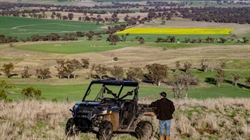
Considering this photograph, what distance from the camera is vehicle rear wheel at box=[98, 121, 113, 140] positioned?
13347 mm

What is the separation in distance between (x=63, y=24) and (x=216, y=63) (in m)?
120

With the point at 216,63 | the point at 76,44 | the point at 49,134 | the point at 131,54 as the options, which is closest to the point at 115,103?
the point at 49,134

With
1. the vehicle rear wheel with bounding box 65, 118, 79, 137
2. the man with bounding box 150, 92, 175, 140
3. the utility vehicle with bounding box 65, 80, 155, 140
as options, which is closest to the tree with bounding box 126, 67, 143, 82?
the utility vehicle with bounding box 65, 80, 155, 140

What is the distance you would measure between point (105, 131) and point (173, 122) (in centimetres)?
475

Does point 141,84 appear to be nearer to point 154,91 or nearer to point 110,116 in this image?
point 154,91

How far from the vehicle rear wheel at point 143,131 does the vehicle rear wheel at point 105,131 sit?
129 cm

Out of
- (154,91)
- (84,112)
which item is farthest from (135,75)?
(84,112)

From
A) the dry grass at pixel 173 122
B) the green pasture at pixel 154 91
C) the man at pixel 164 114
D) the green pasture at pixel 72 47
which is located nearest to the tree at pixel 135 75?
the green pasture at pixel 154 91

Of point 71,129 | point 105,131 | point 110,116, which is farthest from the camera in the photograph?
point 71,129

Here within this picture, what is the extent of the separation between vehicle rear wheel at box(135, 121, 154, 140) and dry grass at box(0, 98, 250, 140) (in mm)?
630

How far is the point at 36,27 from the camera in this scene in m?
174

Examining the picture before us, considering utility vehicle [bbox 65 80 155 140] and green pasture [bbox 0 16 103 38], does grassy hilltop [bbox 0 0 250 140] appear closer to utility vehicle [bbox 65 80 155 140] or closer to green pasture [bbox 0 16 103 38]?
green pasture [bbox 0 16 103 38]

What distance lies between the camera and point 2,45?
117188mm

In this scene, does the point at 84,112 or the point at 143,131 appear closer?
the point at 84,112
